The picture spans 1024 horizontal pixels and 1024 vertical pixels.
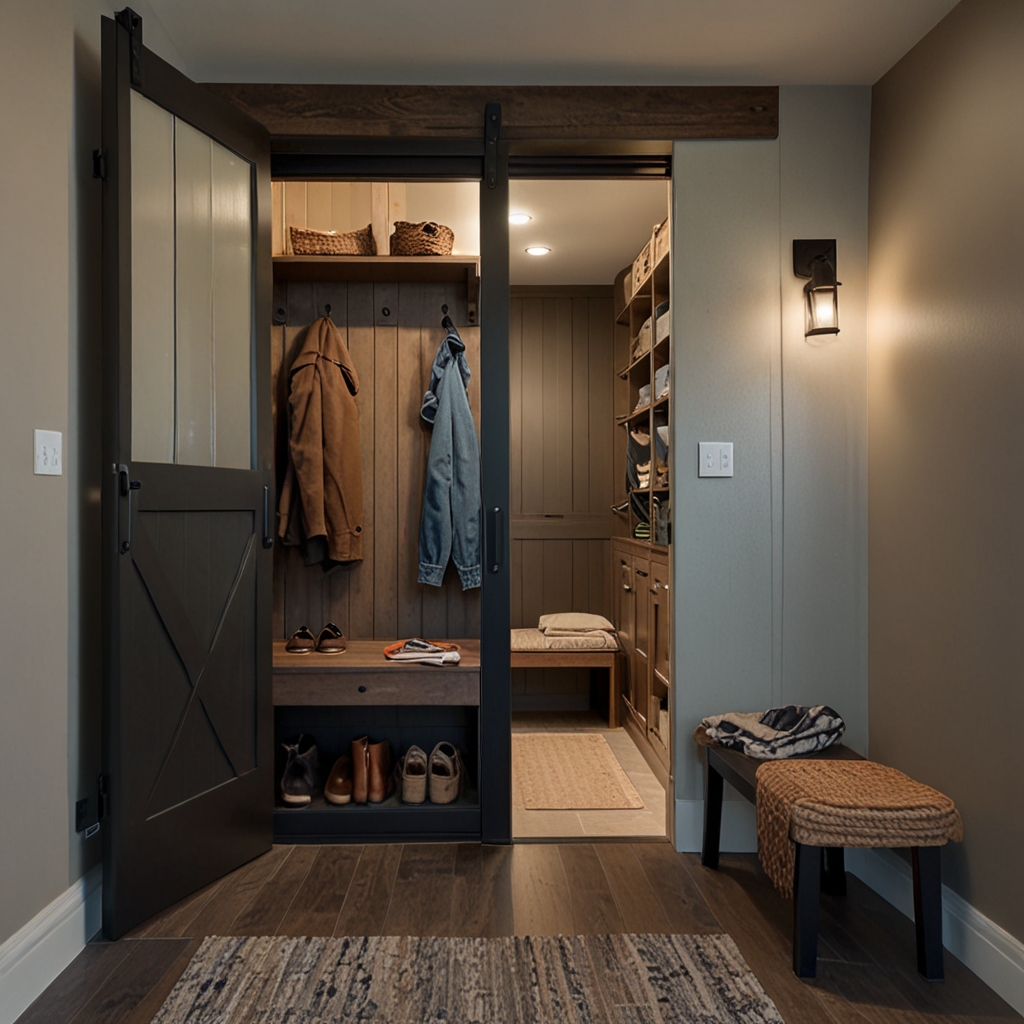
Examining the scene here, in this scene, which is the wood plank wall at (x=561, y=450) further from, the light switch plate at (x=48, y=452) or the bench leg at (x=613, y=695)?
the light switch plate at (x=48, y=452)

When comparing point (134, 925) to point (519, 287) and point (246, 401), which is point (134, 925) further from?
point (519, 287)

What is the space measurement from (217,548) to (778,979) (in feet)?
5.90

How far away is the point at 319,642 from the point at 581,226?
7.42 ft

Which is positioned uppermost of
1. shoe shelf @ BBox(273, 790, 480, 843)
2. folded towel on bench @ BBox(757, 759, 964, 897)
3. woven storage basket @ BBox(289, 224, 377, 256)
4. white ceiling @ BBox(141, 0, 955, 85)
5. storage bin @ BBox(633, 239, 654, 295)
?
white ceiling @ BBox(141, 0, 955, 85)

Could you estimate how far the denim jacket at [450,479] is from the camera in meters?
3.07

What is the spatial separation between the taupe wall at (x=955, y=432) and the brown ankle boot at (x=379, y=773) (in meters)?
1.56

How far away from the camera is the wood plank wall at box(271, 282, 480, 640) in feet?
10.4

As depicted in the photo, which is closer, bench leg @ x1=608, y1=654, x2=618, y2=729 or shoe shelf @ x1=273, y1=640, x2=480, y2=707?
shoe shelf @ x1=273, y1=640, x2=480, y2=707

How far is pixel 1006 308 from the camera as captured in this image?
194 cm

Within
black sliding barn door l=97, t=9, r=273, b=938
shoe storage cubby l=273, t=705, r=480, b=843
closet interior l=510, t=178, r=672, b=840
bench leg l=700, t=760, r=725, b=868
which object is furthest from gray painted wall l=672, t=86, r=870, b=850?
black sliding barn door l=97, t=9, r=273, b=938

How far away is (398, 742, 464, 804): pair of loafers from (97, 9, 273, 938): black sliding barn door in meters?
0.44

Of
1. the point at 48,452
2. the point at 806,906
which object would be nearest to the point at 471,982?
the point at 806,906

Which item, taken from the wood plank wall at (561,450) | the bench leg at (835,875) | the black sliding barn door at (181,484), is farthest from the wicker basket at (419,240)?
the bench leg at (835,875)

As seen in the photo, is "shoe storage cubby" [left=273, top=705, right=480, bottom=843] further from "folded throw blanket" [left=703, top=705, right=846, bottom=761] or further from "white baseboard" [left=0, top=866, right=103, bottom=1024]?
"folded throw blanket" [left=703, top=705, right=846, bottom=761]
